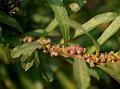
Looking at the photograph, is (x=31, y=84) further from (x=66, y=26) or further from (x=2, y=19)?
(x=66, y=26)

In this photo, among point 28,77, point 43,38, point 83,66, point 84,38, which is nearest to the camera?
point 83,66

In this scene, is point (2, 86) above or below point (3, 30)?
below

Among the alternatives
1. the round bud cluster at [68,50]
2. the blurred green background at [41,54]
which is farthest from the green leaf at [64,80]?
the round bud cluster at [68,50]

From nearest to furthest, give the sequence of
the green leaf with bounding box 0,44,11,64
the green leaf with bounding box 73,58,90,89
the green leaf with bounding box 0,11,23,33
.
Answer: the green leaf with bounding box 73,58,90,89, the green leaf with bounding box 0,11,23,33, the green leaf with bounding box 0,44,11,64

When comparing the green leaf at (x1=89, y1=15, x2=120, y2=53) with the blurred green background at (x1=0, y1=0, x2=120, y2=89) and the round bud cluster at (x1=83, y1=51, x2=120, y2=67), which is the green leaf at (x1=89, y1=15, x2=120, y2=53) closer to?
the round bud cluster at (x1=83, y1=51, x2=120, y2=67)

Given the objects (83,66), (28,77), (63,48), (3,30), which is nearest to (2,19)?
(3,30)

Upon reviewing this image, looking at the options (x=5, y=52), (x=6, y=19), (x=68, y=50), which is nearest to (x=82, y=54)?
(x=68, y=50)

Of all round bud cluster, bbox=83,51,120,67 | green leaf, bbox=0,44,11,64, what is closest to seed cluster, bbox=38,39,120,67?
round bud cluster, bbox=83,51,120,67

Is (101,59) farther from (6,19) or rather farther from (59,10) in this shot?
(6,19)

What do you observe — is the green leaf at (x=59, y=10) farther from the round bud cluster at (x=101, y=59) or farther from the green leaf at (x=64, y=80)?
the green leaf at (x=64, y=80)
